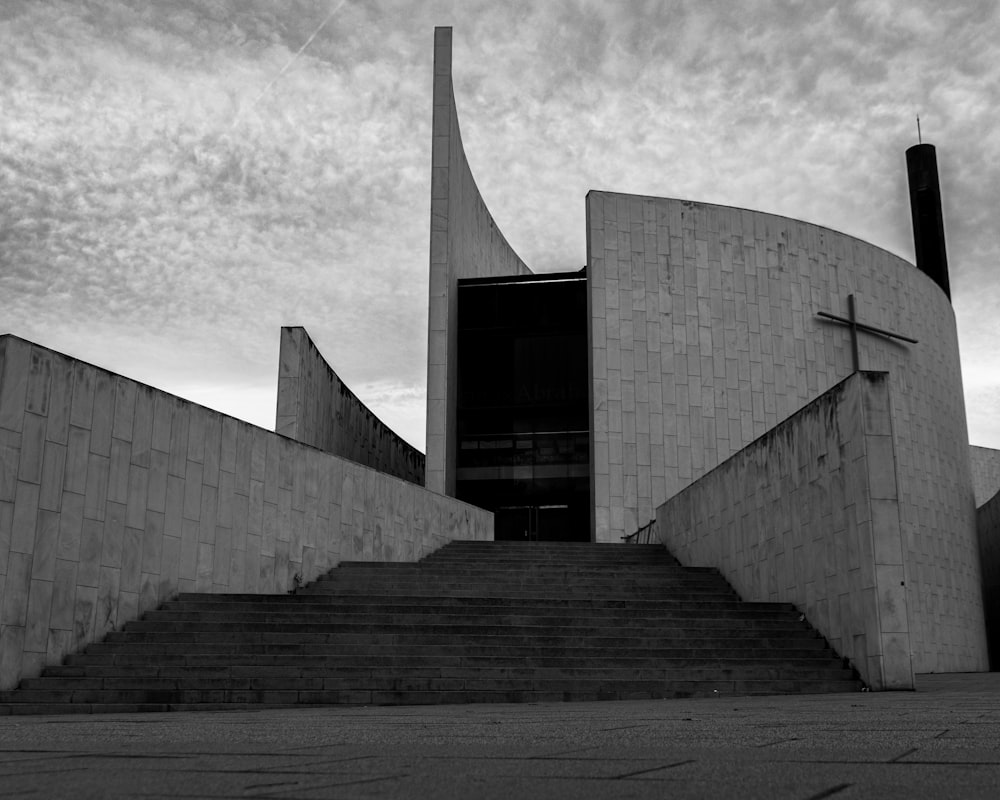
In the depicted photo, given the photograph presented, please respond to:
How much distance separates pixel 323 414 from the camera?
2781 cm

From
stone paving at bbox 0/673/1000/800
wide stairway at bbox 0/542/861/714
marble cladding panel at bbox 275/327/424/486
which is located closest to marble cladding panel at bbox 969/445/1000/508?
marble cladding panel at bbox 275/327/424/486

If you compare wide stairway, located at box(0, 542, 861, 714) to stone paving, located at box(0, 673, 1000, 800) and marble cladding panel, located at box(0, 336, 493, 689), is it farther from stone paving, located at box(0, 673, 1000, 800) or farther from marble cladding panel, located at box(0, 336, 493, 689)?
stone paving, located at box(0, 673, 1000, 800)

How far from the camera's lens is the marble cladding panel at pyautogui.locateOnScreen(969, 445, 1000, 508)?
52312 millimetres

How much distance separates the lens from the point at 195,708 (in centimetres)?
972

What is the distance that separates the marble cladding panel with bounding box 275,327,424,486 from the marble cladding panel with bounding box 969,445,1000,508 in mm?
30702

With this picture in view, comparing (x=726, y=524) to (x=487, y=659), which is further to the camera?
(x=726, y=524)

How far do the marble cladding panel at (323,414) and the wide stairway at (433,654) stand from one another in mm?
10245

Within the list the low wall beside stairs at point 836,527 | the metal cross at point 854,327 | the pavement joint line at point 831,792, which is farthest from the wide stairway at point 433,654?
the metal cross at point 854,327

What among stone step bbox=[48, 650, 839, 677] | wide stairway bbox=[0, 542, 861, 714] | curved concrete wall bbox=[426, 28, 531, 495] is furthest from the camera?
curved concrete wall bbox=[426, 28, 531, 495]

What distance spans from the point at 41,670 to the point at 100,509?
2.13m

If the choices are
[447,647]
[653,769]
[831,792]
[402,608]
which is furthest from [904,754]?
[402,608]

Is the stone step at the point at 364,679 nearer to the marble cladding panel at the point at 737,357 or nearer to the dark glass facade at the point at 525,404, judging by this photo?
the marble cladding panel at the point at 737,357

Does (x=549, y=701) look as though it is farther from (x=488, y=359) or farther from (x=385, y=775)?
(x=488, y=359)

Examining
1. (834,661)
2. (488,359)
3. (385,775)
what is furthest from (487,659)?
(488,359)
